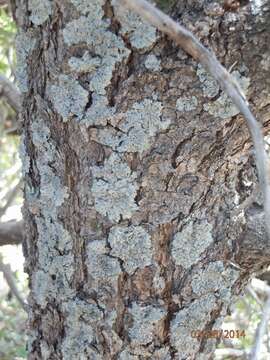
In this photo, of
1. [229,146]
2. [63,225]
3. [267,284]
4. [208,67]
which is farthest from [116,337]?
[267,284]

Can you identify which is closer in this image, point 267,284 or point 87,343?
point 87,343

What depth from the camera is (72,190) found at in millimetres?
838

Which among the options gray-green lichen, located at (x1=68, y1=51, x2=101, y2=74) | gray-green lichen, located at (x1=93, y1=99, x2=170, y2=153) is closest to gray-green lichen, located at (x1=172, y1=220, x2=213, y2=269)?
gray-green lichen, located at (x1=93, y1=99, x2=170, y2=153)

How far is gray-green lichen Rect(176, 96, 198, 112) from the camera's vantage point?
0.77 metres

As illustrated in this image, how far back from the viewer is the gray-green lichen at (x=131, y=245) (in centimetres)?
82

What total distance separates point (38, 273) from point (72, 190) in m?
0.15

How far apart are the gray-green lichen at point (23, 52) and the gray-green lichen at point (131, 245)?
227mm

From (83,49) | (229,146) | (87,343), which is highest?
(83,49)

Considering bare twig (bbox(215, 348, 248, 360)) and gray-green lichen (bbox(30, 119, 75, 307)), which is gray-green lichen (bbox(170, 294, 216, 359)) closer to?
gray-green lichen (bbox(30, 119, 75, 307))

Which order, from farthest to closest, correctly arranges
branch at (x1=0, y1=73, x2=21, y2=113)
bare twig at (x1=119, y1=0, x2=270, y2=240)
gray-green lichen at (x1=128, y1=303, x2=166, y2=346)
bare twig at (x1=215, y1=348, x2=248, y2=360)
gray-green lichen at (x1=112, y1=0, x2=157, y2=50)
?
1. bare twig at (x1=215, y1=348, x2=248, y2=360)
2. branch at (x1=0, y1=73, x2=21, y2=113)
3. gray-green lichen at (x1=128, y1=303, x2=166, y2=346)
4. gray-green lichen at (x1=112, y1=0, x2=157, y2=50)
5. bare twig at (x1=119, y1=0, x2=270, y2=240)

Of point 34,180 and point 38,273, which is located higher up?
point 34,180

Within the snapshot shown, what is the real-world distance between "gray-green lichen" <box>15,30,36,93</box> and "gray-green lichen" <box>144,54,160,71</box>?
0.16m

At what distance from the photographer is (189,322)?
2.87ft

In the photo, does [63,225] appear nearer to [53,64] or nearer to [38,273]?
[38,273]
